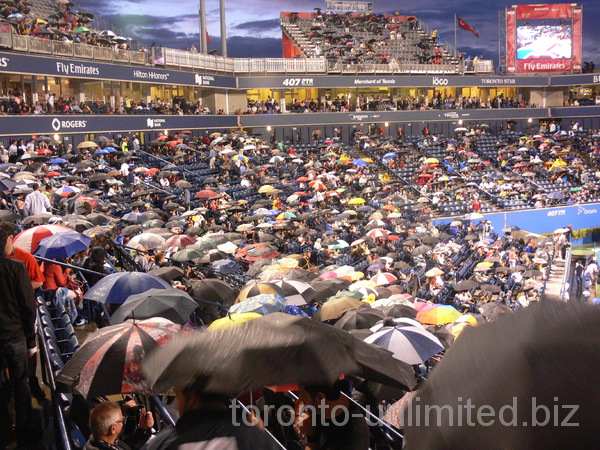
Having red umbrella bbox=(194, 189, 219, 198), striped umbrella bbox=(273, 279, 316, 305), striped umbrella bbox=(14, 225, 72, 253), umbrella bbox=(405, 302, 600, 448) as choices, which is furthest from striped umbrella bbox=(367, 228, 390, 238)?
umbrella bbox=(405, 302, 600, 448)

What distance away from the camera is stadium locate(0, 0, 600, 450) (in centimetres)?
166

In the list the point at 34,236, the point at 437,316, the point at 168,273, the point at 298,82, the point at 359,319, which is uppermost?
the point at 298,82

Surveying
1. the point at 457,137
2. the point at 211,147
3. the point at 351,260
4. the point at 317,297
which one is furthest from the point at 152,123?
the point at 317,297

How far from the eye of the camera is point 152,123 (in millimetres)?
39406

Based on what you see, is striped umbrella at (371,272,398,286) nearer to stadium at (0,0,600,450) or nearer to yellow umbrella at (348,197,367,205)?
stadium at (0,0,600,450)

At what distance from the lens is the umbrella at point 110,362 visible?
4.98m

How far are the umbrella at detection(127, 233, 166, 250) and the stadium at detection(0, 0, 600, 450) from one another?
0.10 meters

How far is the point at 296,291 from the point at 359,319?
2.35 meters

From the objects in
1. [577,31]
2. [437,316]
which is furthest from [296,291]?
[577,31]

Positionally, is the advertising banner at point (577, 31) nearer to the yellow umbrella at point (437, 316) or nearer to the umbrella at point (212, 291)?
the yellow umbrella at point (437, 316)

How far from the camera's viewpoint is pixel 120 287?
27.9 feet

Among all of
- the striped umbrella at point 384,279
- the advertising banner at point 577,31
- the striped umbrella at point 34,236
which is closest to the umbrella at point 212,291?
the striped umbrella at point 34,236

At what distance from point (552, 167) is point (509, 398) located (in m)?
45.3

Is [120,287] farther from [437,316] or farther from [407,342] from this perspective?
[437,316]
